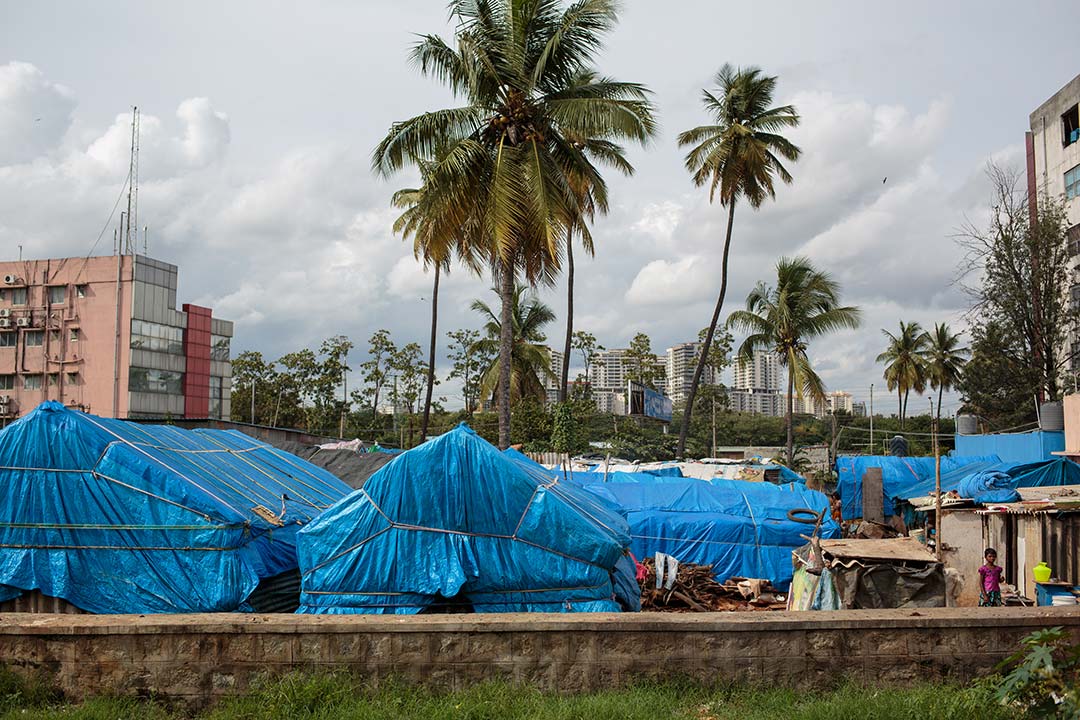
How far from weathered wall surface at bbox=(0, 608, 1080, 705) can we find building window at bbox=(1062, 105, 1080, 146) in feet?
109

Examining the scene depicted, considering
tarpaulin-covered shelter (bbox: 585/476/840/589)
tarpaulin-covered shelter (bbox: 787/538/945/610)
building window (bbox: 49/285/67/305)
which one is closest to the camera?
tarpaulin-covered shelter (bbox: 787/538/945/610)

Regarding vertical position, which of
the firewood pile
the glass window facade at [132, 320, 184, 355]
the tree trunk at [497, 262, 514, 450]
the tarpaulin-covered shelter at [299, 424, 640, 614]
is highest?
the glass window facade at [132, 320, 184, 355]

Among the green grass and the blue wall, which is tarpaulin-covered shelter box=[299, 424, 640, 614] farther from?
the blue wall

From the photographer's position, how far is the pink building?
51500mm

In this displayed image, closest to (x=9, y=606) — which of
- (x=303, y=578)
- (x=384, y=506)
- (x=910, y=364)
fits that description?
(x=303, y=578)

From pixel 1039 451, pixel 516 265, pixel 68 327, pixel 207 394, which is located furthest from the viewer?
pixel 207 394

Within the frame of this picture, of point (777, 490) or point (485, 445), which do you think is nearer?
point (485, 445)

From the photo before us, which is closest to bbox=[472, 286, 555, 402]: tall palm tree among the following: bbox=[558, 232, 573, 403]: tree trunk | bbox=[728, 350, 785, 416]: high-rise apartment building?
bbox=[558, 232, 573, 403]: tree trunk

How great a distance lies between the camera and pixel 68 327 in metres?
52.2

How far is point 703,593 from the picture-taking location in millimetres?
15141

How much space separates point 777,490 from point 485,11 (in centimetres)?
1218

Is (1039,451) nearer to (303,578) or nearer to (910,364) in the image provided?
(303,578)

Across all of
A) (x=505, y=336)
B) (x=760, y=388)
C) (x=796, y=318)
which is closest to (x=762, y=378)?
(x=760, y=388)

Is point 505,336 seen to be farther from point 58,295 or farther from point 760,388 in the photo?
point 760,388
